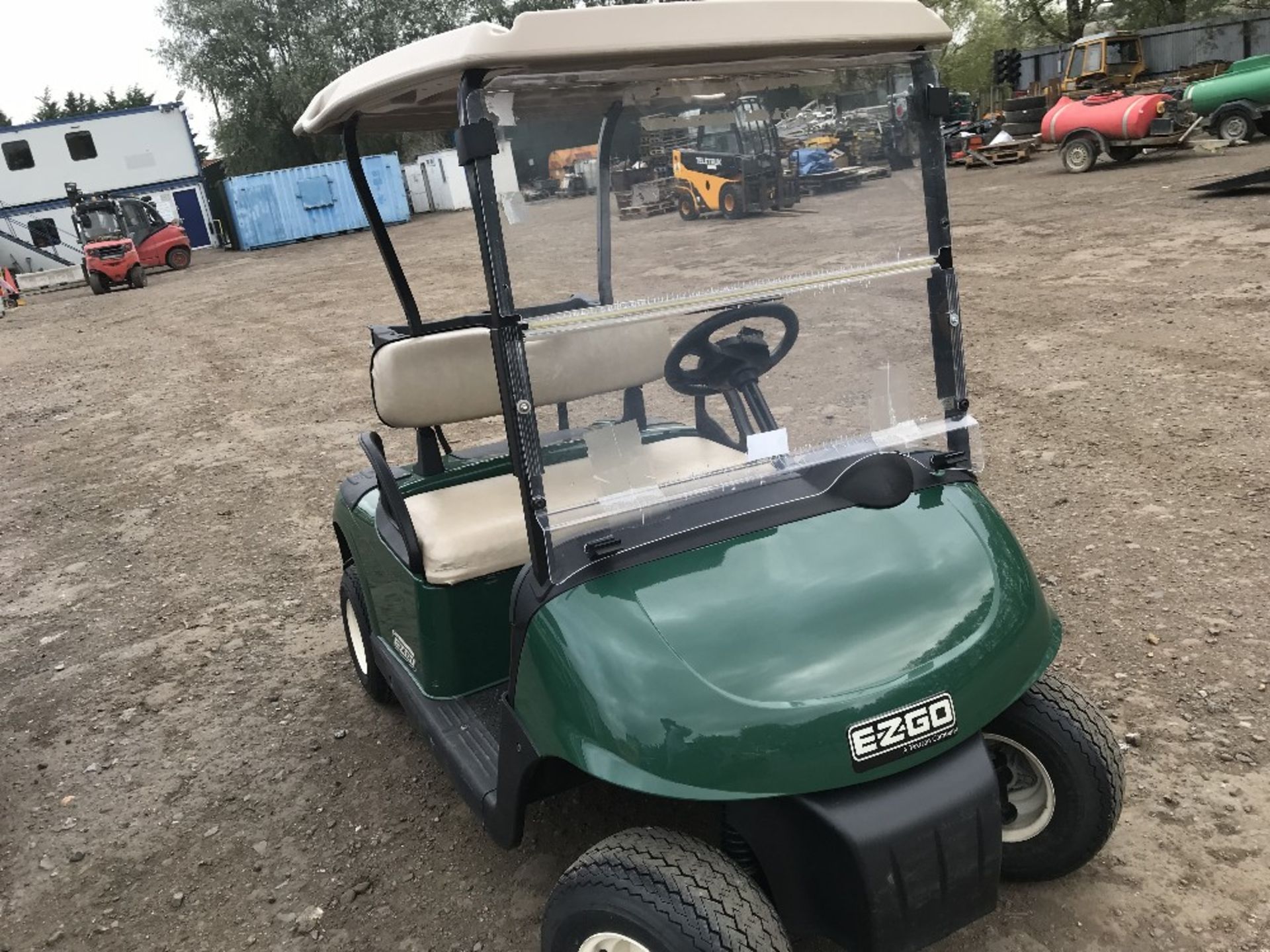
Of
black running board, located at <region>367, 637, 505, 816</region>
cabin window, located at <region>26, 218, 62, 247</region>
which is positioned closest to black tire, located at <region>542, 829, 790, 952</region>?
black running board, located at <region>367, 637, 505, 816</region>

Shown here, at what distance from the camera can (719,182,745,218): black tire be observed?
2.01 m

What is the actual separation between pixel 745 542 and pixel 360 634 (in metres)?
1.71

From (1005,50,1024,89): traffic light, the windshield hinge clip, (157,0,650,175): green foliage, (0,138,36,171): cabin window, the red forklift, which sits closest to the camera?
the windshield hinge clip

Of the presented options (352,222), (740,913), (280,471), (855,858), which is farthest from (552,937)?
(352,222)

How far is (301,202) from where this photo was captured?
25.0 meters

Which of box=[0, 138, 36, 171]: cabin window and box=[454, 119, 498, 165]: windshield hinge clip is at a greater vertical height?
box=[0, 138, 36, 171]: cabin window

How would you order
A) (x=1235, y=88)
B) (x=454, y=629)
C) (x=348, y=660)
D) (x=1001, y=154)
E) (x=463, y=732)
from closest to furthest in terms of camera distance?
(x=463, y=732)
(x=454, y=629)
(x=348, y=660)
(x=1235, y=88)
(x=1001, y=154)

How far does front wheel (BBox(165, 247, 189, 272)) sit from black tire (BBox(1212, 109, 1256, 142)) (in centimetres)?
1981

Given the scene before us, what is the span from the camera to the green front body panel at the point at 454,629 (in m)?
2.45

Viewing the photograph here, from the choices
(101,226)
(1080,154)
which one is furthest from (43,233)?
(1080,154)

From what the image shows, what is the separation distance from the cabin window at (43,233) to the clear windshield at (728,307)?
2757 centimetres

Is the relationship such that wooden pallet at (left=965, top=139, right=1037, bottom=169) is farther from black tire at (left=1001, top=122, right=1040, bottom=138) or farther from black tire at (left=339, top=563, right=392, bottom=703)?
black tire at (left=339, top=563, right=392, bottom=703)

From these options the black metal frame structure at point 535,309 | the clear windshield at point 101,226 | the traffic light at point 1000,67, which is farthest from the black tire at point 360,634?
the traffic light at point 1000,67

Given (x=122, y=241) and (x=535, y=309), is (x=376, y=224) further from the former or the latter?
(x=122, y=241)
